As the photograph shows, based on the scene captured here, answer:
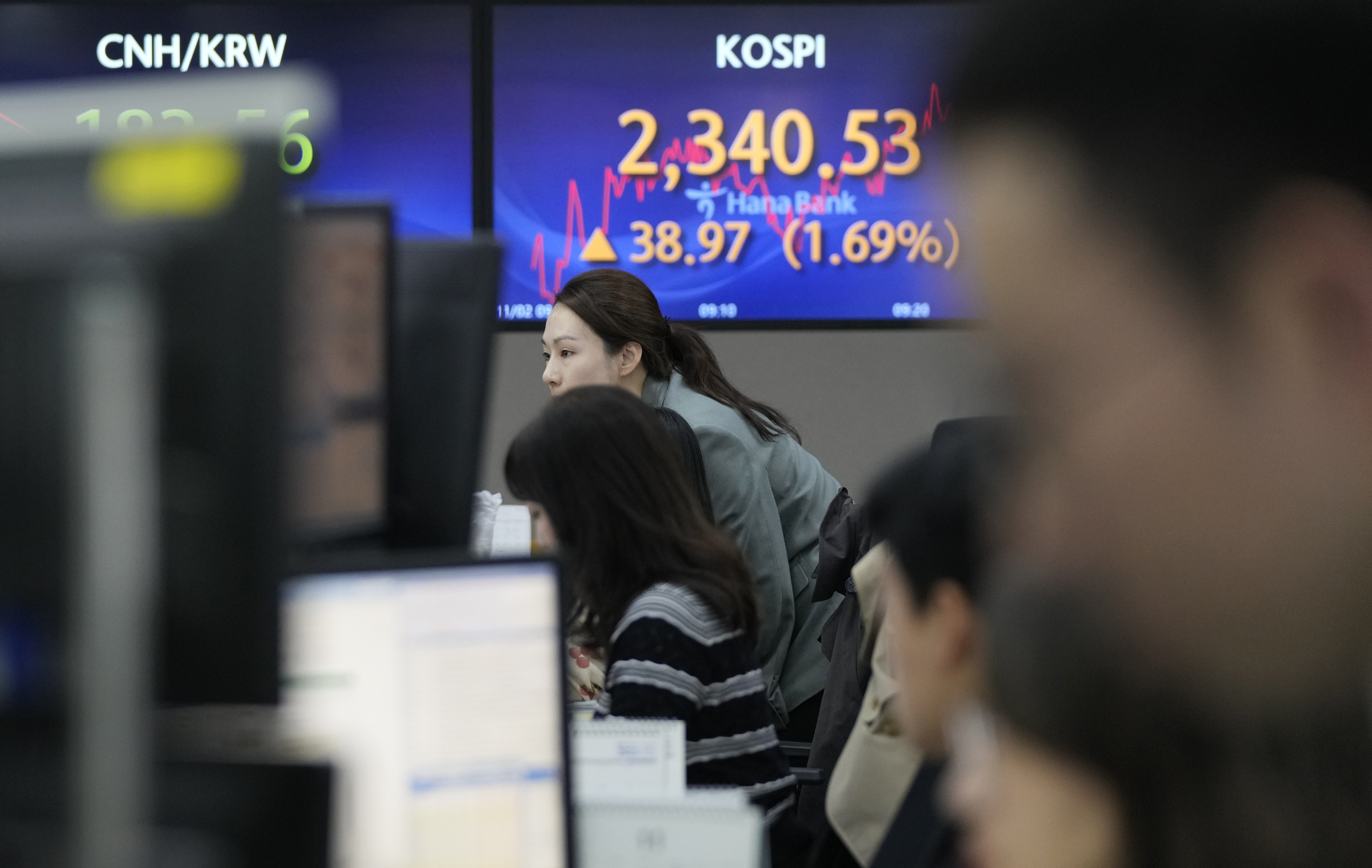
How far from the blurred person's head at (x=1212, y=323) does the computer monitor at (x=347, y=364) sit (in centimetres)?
53

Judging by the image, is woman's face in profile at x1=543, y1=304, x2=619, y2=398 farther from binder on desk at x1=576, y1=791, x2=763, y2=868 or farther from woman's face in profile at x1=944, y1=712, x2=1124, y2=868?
woman's face in profile at x1=944, y1=712, x2=1124, y2=868

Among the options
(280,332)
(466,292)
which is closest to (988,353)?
(280,332)

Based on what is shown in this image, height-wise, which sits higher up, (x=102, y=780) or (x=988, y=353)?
(x=988, y=353)

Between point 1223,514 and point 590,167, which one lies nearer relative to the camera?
point 1223,514

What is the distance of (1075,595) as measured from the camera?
394 mm

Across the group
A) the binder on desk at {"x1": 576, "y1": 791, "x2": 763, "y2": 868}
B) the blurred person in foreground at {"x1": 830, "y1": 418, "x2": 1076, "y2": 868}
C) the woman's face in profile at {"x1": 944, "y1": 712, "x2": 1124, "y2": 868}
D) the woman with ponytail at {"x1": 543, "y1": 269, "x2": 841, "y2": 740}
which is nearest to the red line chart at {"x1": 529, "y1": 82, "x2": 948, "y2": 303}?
the woman with ponytail at {"x1": 543, "y1": 269, "x2": 841, "y2": 740}

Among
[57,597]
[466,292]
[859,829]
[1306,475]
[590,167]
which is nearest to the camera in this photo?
[1306,475]

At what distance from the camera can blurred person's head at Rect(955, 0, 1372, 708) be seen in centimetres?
37

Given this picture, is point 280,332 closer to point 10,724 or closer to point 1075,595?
point 10,724

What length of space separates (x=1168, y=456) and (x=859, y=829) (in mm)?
1567

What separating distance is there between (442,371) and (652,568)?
80 centimetres

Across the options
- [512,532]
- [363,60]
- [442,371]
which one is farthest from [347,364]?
[363,60]
